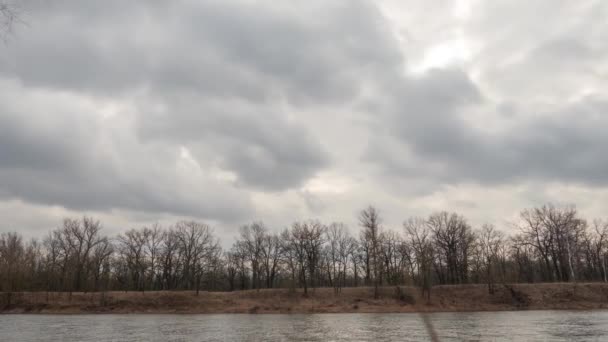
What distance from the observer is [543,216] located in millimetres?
116562

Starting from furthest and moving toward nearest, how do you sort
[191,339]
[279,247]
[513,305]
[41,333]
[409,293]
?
[279,247], [409,293], [513,305], [41,333], [191,339]

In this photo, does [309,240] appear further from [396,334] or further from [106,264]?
[396,334]

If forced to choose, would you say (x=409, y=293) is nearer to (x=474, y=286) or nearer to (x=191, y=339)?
(x=474, y=286)

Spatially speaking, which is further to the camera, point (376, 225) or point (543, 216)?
point (543, 216)

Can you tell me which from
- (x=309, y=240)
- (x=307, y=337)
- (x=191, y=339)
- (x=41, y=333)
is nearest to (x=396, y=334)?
(x=307, y=337)

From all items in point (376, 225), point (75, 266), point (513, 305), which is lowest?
point (513, 305)

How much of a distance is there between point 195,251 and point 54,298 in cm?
3492

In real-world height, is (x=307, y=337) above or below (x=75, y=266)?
below

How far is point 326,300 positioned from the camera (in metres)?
94.9

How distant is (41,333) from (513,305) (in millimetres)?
77001

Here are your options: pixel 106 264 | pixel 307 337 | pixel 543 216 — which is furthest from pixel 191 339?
pixel 543 216

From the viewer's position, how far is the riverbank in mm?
85938

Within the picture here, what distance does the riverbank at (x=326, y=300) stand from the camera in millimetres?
85938

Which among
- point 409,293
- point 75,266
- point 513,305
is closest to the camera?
A: point 513,305
